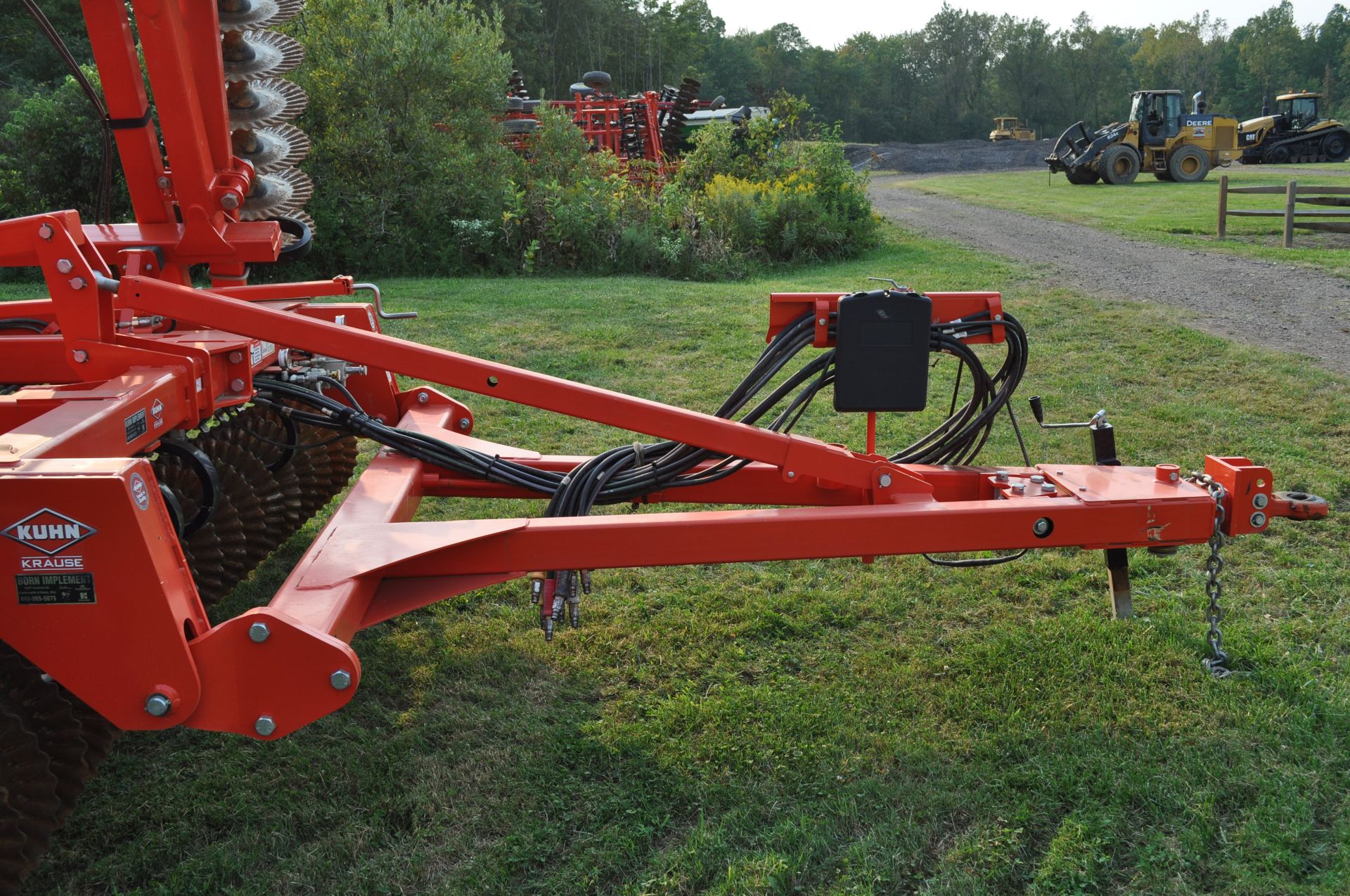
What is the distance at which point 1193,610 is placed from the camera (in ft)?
12.6

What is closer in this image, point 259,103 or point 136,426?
point 136,426

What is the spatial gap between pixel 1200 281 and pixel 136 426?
419 inches

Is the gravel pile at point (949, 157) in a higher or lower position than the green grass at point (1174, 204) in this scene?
higher

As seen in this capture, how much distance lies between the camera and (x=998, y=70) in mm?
71375

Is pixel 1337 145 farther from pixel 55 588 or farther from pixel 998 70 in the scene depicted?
pixel 998 70

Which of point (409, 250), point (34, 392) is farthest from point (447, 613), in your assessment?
point (409, 250)

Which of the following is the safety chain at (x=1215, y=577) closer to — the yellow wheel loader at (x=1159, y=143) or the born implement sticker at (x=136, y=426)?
the born implement sticker at (x=136, y=426)

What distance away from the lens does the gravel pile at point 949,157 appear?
130 feet

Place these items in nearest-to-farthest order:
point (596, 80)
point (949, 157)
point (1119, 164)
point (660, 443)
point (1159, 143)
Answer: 1. point (660, 443)
2. point (596, 80)
3. point (1119, 164)
4. point (1159, 143)
5. point (949, 157)

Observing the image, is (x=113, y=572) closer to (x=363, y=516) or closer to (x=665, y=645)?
(x=363, y=516)

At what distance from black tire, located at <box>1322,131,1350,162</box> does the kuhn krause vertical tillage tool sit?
33.7 metres

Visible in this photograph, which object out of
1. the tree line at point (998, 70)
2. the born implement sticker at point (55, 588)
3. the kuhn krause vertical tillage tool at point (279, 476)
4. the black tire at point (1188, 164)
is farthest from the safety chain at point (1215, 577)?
the tree line at point (998, 70)

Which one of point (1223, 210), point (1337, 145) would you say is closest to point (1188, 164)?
point (1337, 145)

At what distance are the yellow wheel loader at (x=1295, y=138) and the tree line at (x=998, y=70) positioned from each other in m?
31.6
